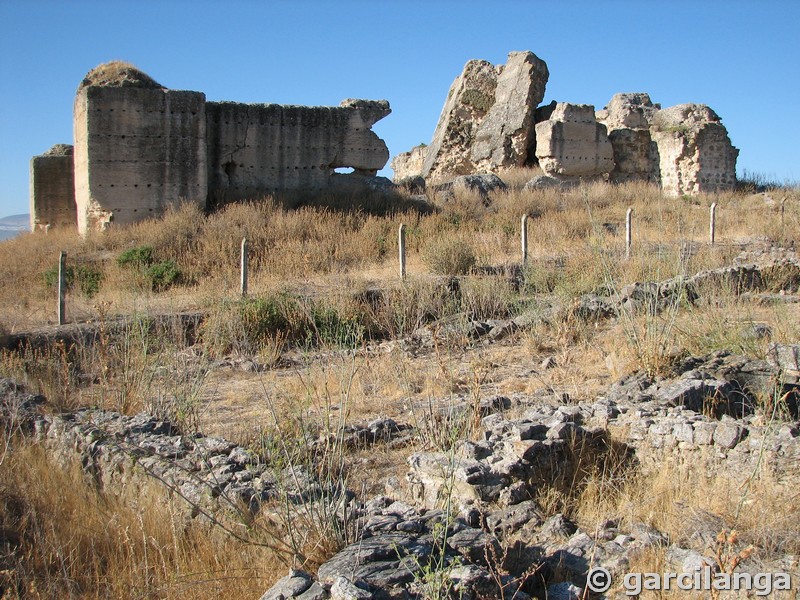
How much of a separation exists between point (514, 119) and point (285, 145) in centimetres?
820

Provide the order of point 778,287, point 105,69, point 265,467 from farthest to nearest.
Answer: point 105,69, point 778,287, point 265,467

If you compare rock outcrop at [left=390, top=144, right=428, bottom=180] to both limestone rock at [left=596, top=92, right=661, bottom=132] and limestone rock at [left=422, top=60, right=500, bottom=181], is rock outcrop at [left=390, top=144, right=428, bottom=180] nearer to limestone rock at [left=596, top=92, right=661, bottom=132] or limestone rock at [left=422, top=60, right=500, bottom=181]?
limestone rock at [left=422, top=60, right=500, bottom=181]

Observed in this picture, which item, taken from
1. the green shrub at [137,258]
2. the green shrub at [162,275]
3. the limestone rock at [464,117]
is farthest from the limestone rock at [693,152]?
the green shrub at [137,258]

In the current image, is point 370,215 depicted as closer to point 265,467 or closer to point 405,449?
point 405,449

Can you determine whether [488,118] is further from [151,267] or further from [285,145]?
[151,267]

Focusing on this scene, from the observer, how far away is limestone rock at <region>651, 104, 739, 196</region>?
22.1 metres

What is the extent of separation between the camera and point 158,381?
227 inches

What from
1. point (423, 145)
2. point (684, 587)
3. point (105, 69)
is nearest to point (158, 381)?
point (684, 587)

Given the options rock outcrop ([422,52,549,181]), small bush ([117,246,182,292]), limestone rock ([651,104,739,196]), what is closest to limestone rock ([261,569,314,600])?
small bush ([117,246,182,292])

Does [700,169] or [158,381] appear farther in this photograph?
[700,169]

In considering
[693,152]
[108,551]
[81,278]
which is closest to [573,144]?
[693,152]

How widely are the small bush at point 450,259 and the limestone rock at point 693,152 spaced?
12939 mm

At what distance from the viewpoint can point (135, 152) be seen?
1475 centimetres

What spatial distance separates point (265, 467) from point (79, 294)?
8.72 m
